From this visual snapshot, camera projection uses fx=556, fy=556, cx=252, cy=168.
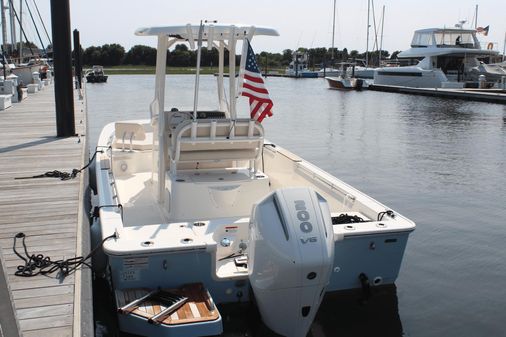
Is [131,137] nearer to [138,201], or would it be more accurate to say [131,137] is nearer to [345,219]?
[138,201]

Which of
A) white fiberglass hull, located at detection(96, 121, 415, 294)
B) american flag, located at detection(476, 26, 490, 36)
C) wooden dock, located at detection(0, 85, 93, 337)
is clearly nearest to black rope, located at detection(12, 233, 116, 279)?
wooden dock, located at detection(0, 85, 93, 337)

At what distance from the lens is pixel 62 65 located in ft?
32.1

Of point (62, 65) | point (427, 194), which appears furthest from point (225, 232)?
point (427, 194)

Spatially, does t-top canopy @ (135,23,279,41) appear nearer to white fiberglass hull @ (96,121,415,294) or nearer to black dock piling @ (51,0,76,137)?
white fiberglass hull @ (96,121,415,294)

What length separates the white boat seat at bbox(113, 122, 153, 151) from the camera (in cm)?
835

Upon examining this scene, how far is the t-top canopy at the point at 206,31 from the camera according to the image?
5.65m

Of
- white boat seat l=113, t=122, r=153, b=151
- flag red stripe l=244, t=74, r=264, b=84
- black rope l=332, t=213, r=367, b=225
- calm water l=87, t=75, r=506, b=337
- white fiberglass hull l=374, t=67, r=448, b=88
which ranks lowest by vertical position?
calm water l=87, t=75, r=506, b=337

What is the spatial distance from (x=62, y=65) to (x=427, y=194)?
7305 mm

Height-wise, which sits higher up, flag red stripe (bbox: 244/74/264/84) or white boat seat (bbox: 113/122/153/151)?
flag red stripe (bbox: 244/74/264/84)

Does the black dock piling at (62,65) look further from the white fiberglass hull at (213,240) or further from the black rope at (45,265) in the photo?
the black rope at (45,265)

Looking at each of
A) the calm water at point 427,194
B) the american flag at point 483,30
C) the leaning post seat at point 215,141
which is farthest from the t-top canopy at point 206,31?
the american flag at point 483,30

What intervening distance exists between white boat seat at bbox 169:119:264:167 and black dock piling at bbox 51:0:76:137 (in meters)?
4.59

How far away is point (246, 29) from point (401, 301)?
3438mm

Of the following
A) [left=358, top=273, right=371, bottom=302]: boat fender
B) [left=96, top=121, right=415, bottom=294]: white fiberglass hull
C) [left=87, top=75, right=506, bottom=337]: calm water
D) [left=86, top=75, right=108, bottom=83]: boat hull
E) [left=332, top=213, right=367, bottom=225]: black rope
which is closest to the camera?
[left=96, top=121, right=415, bottom=294]: white fiberglass hull
